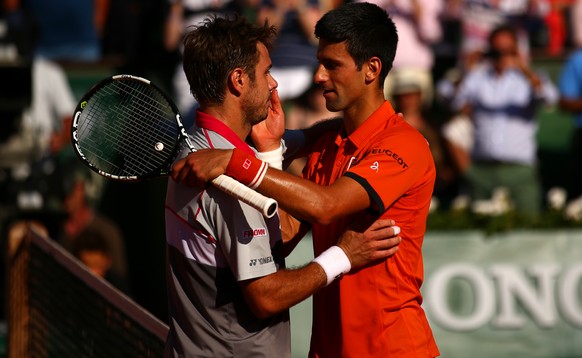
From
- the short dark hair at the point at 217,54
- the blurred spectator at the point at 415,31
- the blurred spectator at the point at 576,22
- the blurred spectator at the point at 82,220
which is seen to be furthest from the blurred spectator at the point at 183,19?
the short dark hair at the point at 217,54

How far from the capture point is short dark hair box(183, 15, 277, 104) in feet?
13.5

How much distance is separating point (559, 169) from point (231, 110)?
793 cm

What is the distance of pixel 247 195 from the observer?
3.89 metres

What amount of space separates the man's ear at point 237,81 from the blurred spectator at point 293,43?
21.3 feet

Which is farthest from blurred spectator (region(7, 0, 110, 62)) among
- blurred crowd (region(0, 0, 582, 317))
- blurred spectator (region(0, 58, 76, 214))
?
blurred spectator (region(0, 58, 76, 214))

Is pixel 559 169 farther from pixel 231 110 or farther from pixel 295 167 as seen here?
pixel 231 110

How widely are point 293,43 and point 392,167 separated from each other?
6.64 m

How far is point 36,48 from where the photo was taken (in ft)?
38.9

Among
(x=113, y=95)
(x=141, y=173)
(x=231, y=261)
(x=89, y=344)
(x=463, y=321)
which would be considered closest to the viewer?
(x=231, y=261)

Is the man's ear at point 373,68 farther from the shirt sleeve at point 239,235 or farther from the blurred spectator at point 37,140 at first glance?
the blurred spectator at point 37,140

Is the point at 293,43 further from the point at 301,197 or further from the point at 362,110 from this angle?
the point at 301,197

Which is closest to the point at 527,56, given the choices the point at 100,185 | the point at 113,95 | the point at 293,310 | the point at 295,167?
the point at 295,167

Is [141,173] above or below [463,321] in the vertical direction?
above

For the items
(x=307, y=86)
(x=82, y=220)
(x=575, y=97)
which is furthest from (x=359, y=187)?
(x=575, y=97)
